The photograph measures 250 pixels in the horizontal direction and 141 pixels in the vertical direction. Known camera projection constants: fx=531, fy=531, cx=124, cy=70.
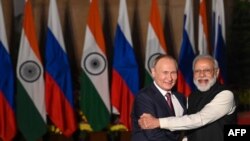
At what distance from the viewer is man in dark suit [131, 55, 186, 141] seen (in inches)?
99.0

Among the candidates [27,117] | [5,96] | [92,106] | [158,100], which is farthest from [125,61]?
[158,100]

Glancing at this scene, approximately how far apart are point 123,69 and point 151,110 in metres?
4.09

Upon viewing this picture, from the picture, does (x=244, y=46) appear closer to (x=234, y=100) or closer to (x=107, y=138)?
(x=107, y=138)

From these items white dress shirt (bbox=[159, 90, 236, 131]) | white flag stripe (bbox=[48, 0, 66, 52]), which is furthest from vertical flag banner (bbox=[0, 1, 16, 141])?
white dress shirt (bbox=[159, 90, 236, 131])

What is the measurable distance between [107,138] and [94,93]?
34.3 inches

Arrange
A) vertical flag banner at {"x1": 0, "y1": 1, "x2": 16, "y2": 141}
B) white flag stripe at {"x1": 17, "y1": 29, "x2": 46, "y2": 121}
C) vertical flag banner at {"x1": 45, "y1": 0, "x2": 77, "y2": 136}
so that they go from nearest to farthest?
vertical flag banner at {"x1": 0, "y1": 1, "x2": 16, "y2": 141} < white flag stripe at {"x1": 17, "y1": 29, "x2": 46, "y2": 121} < vertical flag banner at {"x1": 45, "y1": 0, "x2": 77, "y2": 136}

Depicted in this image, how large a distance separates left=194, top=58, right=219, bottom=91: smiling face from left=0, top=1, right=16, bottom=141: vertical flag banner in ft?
12.5

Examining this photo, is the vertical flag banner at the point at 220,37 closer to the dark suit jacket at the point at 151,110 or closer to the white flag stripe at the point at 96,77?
the white flag stripe at the point at 96,77

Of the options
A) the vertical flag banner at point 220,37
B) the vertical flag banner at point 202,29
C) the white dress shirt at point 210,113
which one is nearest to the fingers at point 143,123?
the white dress shirt at point 210,113

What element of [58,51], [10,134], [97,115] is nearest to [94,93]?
[97,115]

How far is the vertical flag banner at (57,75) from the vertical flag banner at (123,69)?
0.57 meters

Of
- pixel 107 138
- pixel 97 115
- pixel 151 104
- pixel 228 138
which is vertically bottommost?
pixel 107 138

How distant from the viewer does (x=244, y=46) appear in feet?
29.7

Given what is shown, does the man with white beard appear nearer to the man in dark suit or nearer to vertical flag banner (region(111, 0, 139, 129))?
the man in dark suit
